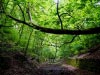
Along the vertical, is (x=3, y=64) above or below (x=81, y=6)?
below

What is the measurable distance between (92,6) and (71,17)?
59.4 inches

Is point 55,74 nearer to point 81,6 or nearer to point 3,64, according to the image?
point 3,64

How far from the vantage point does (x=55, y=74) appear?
17047mm

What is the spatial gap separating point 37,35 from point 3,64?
17.9 metres

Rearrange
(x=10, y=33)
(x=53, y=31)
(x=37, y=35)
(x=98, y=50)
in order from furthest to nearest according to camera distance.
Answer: (x=37, y=35)
(x=10, y=33)
(x=98, y=50)
(x=53, y=31)

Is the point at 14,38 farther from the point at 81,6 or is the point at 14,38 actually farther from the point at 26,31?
the point at 81,6

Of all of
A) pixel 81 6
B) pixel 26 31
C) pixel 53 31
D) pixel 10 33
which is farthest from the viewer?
pixel 26 31

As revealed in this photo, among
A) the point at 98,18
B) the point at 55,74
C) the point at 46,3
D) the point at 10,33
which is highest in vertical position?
the point at 46,3

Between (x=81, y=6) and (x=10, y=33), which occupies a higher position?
(x=81, y=6)

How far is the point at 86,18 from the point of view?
43.6 ft

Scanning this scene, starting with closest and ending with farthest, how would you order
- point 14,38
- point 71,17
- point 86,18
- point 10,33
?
1. point 71,17
2. point 86,18
3. point 10,33
4. point 14,38

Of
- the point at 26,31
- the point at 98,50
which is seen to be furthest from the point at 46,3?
the point at 26,31

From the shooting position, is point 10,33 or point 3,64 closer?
point 3,64

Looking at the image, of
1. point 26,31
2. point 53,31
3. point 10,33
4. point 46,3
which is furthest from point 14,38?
point 53,31
